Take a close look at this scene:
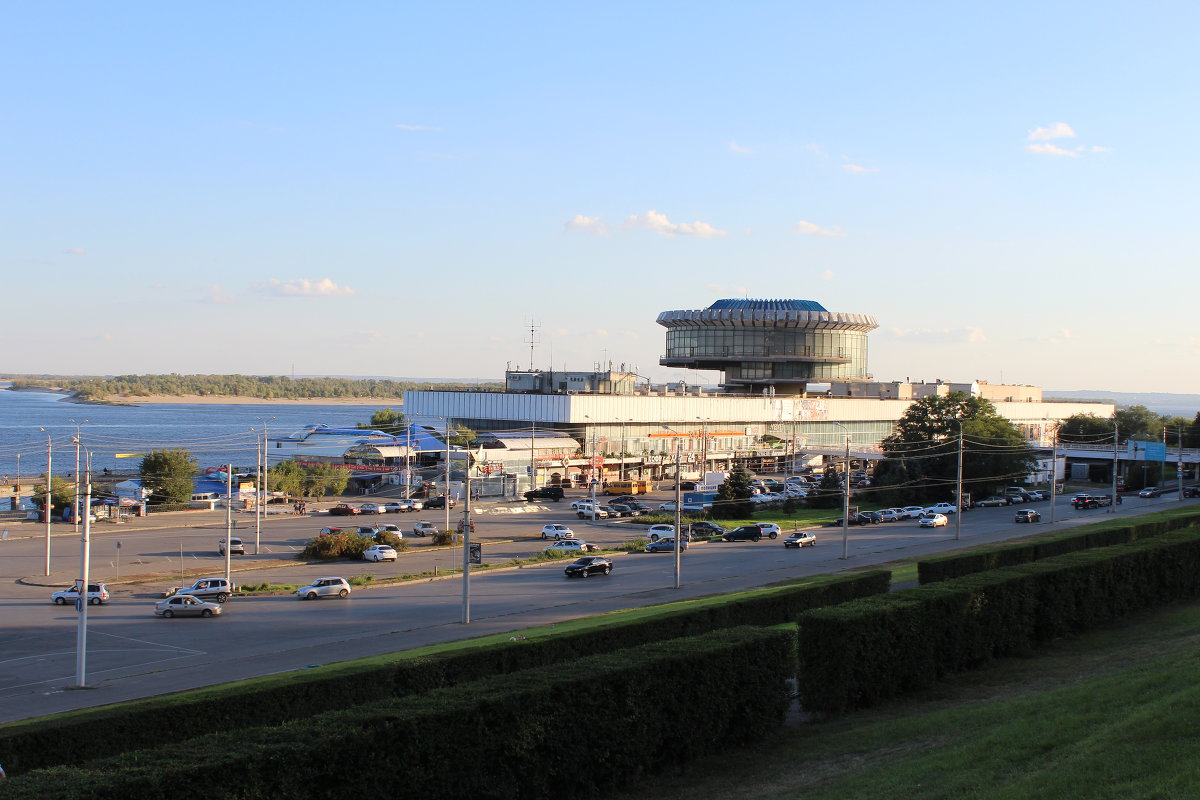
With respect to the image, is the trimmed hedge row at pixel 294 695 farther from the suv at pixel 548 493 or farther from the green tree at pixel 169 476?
the green tree at pixel 169 476

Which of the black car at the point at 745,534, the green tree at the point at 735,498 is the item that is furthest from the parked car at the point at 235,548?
the green tree at the point at 735,498

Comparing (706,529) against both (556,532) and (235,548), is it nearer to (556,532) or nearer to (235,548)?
(556,532)

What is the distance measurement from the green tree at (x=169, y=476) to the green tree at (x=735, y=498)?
36.7m

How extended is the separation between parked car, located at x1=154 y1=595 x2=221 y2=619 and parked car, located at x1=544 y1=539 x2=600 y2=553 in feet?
61.1

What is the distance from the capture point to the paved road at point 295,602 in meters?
27.5

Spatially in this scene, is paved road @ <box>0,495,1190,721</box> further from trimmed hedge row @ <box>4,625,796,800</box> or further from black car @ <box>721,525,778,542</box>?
trimmed hedge row @ <box>4,625,796,800</box>

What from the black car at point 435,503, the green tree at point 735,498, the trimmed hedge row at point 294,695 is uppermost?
the trimmed hedge row at point 294,695

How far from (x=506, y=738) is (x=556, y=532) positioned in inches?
1761

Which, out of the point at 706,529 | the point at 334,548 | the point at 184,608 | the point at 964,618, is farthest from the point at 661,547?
the point at 964,618

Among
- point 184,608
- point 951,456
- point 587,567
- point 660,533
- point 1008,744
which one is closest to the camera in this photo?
point 1008,744

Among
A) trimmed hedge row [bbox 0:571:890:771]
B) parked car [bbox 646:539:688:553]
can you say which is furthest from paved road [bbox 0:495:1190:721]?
trimmed hedge row [bbox 0:571:890:771]

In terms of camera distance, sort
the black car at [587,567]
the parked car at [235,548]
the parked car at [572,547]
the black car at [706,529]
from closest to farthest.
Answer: the black car at [587,567], the parked car at [235,548], the parked car at [572,547], the black car at [706,529]

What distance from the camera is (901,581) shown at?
113 feet

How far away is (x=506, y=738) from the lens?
41.1 feet
